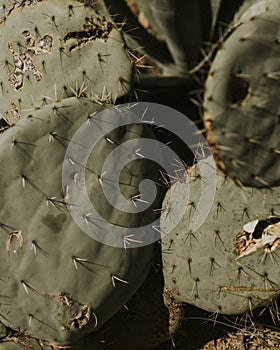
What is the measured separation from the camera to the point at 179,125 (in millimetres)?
2234

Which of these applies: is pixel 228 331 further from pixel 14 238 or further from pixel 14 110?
pixel 14 110

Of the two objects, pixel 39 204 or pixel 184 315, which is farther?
pixel 184 315

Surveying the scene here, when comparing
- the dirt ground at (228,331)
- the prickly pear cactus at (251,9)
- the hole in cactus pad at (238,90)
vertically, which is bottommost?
the dirt ground at (228,331)

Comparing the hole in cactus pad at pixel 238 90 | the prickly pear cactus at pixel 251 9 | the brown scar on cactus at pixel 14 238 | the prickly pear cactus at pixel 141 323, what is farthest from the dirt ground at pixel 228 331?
the prickly pear cactus at pixel 251 9

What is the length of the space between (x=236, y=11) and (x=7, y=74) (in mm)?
870

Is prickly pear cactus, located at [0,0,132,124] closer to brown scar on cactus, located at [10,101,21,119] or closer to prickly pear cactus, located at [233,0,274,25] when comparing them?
brown scar on cactus, located at [10,101,21,119]

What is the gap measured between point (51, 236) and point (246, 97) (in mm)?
700

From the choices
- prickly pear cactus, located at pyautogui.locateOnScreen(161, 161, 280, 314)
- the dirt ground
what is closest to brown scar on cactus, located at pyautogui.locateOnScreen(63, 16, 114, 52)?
prickly pear cactus, located at pyautogui.locateOnScreen(161, 161, 280, 314)

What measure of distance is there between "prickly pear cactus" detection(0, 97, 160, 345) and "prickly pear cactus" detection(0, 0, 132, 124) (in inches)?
5.3

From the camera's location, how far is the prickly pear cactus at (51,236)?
2.01m

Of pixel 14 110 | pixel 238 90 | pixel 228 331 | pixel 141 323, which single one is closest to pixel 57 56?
pixel 14 110

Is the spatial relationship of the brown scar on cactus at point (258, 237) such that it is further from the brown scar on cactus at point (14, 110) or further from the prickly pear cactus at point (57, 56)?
the brown scar on cactus at point (14, 110)

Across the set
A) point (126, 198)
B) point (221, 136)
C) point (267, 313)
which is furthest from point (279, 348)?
point (221, 136)

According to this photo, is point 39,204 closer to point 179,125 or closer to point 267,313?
point 179,125
